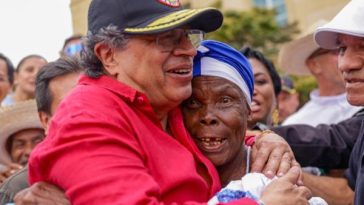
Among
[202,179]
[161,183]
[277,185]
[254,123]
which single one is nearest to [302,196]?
[277,185]

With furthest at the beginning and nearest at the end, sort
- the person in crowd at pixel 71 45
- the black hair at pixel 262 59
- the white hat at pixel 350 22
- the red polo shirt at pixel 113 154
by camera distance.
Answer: the person in crowd at pixel 71 45, the black hair at pixel 262 59, the white hat at pixel 350 22, the red polo shirt at pixel 113 154

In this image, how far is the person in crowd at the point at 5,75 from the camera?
258 inches

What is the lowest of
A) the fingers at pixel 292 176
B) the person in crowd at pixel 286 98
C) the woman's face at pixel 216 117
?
the person in crowd at pixel 286 98

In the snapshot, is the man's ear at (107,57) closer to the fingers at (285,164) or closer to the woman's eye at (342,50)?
the fingers at (285,164)

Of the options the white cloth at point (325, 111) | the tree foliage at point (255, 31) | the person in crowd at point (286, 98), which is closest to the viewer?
the white cloth at point (325, 111)

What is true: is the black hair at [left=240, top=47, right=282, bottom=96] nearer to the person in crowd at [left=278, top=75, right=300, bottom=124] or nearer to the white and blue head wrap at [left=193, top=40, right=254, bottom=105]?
the white and blue head wrap at [left=193, top=40, right=254, bottom=105]

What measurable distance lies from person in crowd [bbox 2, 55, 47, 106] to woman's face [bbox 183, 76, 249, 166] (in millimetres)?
4443

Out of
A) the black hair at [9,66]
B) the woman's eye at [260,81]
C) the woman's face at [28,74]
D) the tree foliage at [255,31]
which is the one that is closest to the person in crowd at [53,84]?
the woman's eye at [260,81]

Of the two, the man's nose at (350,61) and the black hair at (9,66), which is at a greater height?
the man's nose at (350,61)

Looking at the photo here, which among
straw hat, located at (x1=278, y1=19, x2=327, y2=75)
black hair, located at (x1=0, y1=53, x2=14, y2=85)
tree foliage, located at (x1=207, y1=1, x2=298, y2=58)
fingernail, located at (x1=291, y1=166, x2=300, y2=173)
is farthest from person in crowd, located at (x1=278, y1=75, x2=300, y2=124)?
tree foliage, located at (x1=207, y1=1, x2=298, y2=58)

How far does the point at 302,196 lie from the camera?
2414 mm

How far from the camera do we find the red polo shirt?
205cm

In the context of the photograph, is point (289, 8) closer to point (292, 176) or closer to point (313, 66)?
point (313, 66)

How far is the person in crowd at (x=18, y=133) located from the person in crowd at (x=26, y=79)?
2599 mm
